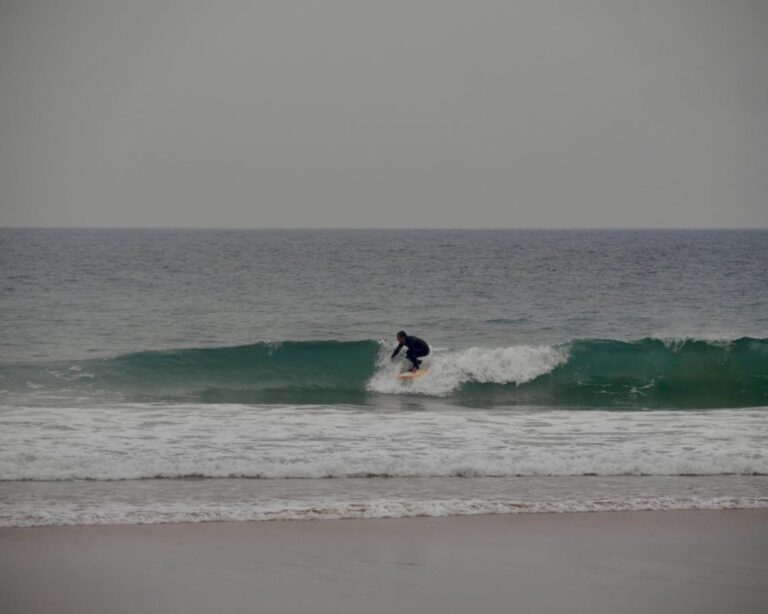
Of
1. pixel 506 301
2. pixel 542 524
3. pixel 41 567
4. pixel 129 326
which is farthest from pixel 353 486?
pixel 506 301

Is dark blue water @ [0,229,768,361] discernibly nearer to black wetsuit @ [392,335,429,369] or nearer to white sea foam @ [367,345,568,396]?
white sea foam @ [367,345,568,396]

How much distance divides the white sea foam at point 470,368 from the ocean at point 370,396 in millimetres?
62

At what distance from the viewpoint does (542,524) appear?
8984 mm

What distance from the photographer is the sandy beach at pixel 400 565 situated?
696 centimetres

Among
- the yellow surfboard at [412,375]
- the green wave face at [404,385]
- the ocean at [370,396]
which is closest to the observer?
the ocean at [370,396]

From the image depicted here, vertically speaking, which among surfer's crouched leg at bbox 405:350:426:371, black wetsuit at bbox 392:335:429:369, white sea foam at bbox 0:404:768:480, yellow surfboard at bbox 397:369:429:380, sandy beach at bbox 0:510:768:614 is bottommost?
sandy beach at bbox 0:510:768:614

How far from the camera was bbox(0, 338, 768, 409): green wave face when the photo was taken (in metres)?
19.2

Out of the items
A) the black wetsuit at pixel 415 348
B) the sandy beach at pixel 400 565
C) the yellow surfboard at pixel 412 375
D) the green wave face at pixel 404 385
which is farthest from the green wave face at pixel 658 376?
the sandy beach at pixel 400 565

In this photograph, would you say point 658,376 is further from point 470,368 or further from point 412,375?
point 412,375

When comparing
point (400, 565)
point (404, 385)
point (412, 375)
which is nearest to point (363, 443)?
point (400, 565)

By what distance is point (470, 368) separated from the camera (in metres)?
21.0

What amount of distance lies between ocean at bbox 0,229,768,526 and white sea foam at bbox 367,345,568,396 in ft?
0.20

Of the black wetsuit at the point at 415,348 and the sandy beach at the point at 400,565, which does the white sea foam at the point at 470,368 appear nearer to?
the black wetsuit at the point at 415,348

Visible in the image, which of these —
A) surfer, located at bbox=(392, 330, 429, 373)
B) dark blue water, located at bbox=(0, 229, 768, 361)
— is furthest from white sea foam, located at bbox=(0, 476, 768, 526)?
dark blue water, located at bbox=(0, 229, 768, 361)
